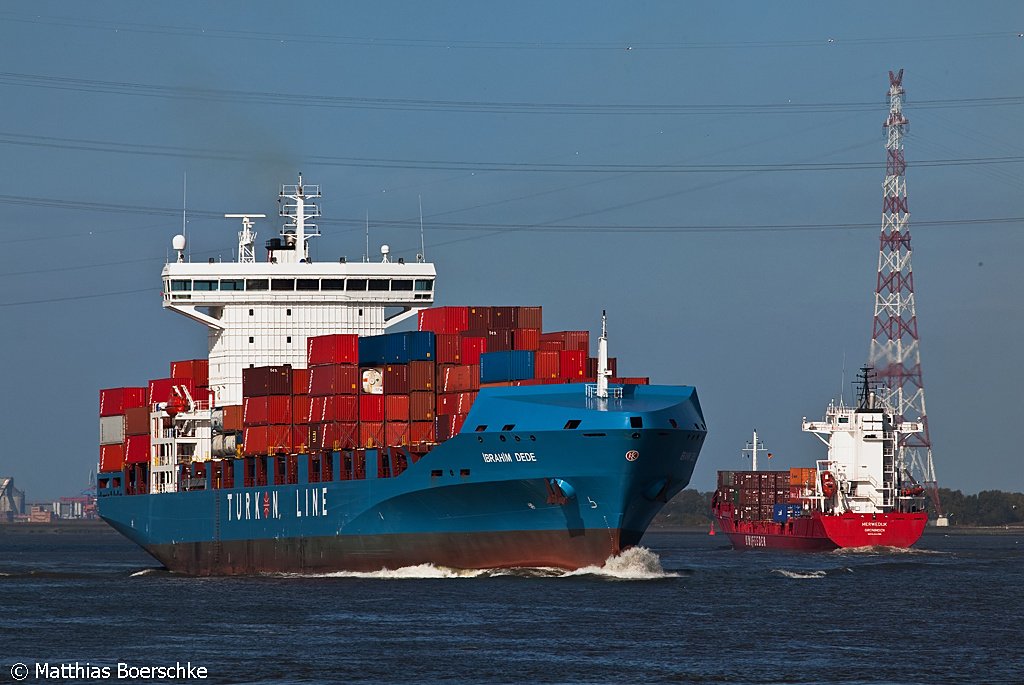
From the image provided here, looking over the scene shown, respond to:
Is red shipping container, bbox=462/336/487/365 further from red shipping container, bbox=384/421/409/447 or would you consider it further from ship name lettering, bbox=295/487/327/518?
ship name lettering, bbox=295/487/327/518

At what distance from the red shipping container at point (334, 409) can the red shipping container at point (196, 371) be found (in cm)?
1129

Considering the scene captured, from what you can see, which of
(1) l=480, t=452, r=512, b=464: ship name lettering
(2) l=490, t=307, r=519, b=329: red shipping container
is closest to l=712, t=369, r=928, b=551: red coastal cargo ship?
(2) l=490, t=307, r=519, b=329: red shipping container

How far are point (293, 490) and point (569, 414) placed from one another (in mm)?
13182

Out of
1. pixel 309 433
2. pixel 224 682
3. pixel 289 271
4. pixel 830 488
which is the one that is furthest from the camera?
pixel 830 488

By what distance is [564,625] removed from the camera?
1543 inches

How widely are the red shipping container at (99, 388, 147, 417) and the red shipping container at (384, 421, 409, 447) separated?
63.7 feet

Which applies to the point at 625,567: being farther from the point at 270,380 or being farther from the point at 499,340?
the point at 270,380

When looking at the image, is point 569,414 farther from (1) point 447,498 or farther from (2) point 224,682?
(2) point 224,682

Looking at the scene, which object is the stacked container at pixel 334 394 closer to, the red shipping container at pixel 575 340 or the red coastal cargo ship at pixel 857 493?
the red shipping container at pixel 575 340

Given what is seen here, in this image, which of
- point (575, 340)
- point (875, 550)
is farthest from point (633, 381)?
point (875, 550)

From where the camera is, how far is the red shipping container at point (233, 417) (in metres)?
60.2

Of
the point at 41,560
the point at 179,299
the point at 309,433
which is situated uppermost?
the point at 179,299

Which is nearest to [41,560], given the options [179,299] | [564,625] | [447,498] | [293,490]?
[179,299]

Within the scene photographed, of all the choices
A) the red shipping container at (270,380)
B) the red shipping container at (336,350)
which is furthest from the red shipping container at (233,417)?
the red shipping container at (336,350)
